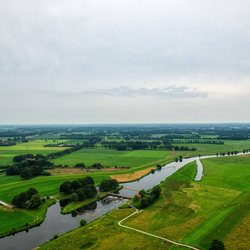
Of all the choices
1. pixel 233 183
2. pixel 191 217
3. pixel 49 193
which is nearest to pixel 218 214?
pixel 191 217

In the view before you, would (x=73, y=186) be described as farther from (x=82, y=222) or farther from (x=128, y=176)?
(x=128, y=176)

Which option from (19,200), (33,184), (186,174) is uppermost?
(19,200)

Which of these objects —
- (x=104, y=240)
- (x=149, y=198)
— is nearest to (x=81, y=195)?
(x=149, y=198)

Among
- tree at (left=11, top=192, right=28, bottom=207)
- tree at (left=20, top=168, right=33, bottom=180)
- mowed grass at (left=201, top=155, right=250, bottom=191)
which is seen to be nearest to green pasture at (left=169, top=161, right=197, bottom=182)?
mowed grass at (left=201, top=155, right=250, bottom=191)

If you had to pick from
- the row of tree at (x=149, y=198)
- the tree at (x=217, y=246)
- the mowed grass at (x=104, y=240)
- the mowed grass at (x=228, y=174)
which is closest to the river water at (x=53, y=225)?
the mowed grass at (x=104, y=240)

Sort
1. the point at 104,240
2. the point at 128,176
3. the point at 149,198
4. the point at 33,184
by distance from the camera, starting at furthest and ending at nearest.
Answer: the point at 128,176 < the point at 33,184 < the point at 149,198 < the point at 104,240
